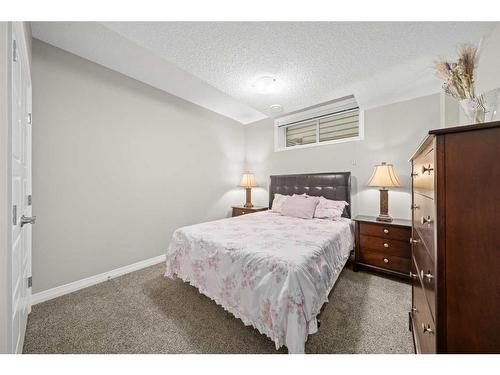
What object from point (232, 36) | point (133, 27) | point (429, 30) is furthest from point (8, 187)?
point (429, 30)

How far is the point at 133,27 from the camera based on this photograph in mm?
1530

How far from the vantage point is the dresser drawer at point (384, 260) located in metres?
2.15

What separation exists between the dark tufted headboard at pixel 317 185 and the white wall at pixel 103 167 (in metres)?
1.46

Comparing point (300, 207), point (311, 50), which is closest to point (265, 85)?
point (311, 50)

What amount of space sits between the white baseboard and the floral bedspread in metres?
0.81

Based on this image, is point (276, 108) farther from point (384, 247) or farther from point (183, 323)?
point (183, 323)

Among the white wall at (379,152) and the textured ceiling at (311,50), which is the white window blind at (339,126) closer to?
the white wall at (379,152)

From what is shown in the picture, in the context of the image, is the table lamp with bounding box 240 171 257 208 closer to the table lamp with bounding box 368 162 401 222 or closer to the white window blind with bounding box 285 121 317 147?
the white window blind with bounding box 285 121 317 147

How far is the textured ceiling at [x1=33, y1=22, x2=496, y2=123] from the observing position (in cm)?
153

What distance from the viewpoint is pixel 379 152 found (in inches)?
109

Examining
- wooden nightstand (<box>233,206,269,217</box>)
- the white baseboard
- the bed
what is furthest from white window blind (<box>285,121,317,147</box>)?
the white baseboard

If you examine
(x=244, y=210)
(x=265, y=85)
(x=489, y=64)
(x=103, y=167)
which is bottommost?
(x=244, y=210)

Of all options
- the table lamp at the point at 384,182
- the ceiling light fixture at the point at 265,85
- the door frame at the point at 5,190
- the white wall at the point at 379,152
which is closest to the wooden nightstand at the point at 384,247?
the table lamp at the point at 384,182

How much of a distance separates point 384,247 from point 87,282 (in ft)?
11.2
